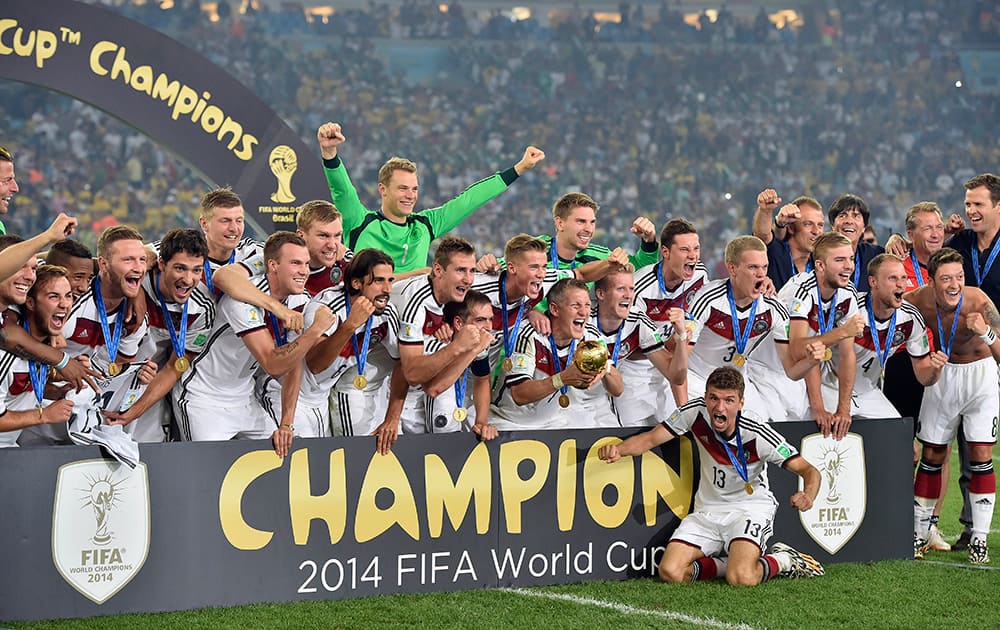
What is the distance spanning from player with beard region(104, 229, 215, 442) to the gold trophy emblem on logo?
9.99 feet

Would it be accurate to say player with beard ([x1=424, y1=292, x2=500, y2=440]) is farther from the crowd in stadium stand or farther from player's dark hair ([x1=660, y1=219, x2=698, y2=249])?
the crowd in stadium stand

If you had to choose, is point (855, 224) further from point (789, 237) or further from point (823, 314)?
point (823, 314)

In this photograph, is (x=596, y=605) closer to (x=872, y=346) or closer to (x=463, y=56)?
(x=872, y=346)

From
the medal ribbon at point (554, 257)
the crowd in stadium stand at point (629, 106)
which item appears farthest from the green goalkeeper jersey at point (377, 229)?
the crowd in stadium stand at point (629, 106)

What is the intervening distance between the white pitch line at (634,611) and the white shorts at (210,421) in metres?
1.40

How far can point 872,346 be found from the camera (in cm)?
621

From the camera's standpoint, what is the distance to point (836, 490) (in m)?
5.88

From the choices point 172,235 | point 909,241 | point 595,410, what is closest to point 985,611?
point 595,410

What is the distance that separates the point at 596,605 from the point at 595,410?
1.29 m

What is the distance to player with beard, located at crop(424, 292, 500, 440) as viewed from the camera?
5.16 m

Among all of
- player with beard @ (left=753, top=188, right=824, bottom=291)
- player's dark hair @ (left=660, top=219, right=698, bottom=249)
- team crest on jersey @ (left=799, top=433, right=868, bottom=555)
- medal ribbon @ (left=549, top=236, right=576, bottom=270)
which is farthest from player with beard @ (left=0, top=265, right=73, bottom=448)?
player with beard @ (left=753, top=188, right=824, bottom=291)

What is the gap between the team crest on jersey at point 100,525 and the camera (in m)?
4.54

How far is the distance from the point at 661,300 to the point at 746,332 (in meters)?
0.48

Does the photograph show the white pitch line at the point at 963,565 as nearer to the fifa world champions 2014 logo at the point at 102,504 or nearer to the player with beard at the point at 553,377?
the player with beard at the point at 553,377
